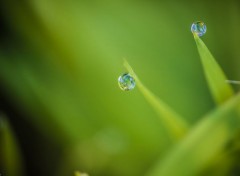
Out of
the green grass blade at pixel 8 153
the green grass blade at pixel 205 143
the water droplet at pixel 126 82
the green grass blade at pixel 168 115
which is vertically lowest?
the green grass blade at pixel 205 143

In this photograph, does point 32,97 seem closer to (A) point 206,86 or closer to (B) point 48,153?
(B) point 48,153

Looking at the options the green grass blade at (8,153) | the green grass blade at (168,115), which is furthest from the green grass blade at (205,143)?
the green grass blade at (8,153)

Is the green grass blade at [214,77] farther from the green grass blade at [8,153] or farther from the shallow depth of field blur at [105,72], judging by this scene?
the green grass blade at [8,153]

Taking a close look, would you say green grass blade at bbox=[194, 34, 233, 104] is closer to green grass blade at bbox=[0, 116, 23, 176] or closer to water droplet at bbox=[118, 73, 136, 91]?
water droplet at bbox=[118, 73, 136, 91]

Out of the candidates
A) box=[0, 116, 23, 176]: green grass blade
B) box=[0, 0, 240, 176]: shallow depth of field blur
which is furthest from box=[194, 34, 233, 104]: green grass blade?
box=[0, 116, 23, 176]: green grass blade

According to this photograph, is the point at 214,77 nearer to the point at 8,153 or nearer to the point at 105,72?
the point at 105,72

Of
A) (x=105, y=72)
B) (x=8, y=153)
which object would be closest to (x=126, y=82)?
(x=105, y=72)

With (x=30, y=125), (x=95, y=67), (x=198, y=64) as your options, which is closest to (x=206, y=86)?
(x=198, y=64)
